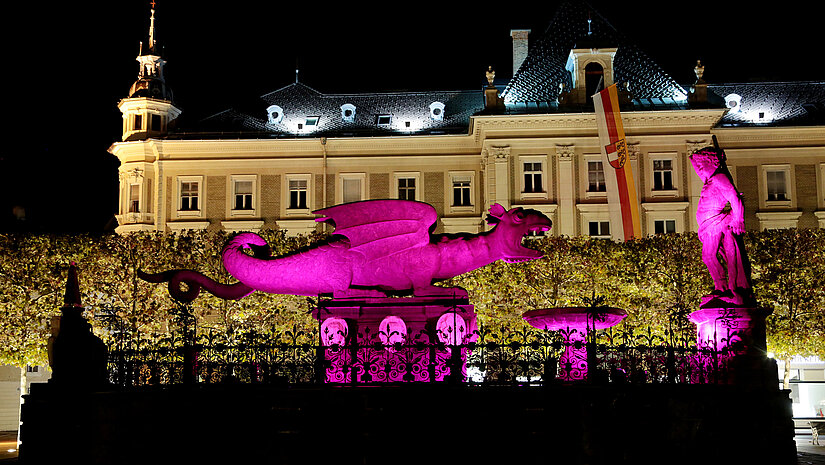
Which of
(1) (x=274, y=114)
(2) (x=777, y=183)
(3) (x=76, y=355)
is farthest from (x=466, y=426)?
(1) (x=274, y=114)

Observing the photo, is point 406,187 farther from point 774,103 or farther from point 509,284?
point 774,103

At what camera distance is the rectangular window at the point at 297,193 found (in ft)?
160

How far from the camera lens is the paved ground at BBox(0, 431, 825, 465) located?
19.4 metres

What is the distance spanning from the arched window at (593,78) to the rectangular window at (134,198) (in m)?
22.0

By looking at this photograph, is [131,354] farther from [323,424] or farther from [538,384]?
[538,384]

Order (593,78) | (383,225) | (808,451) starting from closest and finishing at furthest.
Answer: (383,225) < (808,451) < (593,78)

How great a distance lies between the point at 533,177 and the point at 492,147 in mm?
2368

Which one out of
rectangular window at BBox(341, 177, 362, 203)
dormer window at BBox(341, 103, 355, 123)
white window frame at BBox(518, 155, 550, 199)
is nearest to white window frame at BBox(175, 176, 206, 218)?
rectangular window at BBox(341, 177, 362, 203)

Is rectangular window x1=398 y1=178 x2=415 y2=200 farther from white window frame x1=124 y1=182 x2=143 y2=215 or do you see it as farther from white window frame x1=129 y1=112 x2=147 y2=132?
white window frame x1=129 y1=112 x2=147 y2=132

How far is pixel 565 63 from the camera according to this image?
49.0m

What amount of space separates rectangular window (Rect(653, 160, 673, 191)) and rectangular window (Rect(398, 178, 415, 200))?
37.5ft

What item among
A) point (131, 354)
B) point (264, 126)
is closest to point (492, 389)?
point (131, 354)

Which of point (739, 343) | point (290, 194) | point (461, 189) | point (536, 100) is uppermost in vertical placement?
point (536, 100)

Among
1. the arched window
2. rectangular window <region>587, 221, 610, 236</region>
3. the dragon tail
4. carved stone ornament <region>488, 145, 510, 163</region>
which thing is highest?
the arched window
